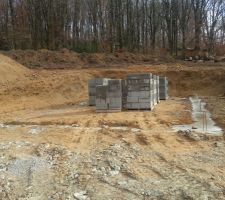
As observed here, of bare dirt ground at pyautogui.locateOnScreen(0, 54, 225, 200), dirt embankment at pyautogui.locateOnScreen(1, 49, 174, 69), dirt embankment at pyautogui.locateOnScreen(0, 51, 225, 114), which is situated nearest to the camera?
bare dirt ground at pyautogui.locateOnScreen(0, 54, 225, 200)

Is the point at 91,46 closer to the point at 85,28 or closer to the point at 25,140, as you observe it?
the point at 85,28

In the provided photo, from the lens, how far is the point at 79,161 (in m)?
7.73

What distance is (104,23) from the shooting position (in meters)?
39.1

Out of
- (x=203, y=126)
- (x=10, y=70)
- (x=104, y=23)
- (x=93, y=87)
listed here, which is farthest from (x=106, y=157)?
(x=104, y=23)

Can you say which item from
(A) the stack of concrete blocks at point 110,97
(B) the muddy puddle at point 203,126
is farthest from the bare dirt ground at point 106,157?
(A) the stack of concrete blocks at point 110,97

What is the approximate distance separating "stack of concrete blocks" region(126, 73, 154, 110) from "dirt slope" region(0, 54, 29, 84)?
817cm

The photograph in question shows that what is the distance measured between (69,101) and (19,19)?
67.3 ft

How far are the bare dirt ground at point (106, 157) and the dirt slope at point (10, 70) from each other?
14.2 feet

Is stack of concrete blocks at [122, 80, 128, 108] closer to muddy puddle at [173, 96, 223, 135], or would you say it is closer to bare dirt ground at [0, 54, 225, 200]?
bare dirt ground at [0, 54, 225, 200]

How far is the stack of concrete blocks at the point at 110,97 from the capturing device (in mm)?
14617

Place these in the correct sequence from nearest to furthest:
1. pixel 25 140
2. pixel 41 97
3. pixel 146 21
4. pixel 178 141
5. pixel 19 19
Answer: pixel 178 141 → pixel 25 140 → pixel 41 97 → pixel 19 19 → pixel 146 21

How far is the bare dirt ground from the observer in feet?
20.3

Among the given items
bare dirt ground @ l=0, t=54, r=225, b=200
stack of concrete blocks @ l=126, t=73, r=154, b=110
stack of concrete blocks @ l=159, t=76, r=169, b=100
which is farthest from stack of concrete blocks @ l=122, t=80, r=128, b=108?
stack of concrete blocks @ l=159, t=76, r=169, b=100

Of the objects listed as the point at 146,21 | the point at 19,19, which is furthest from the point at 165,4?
the point at 19,19
